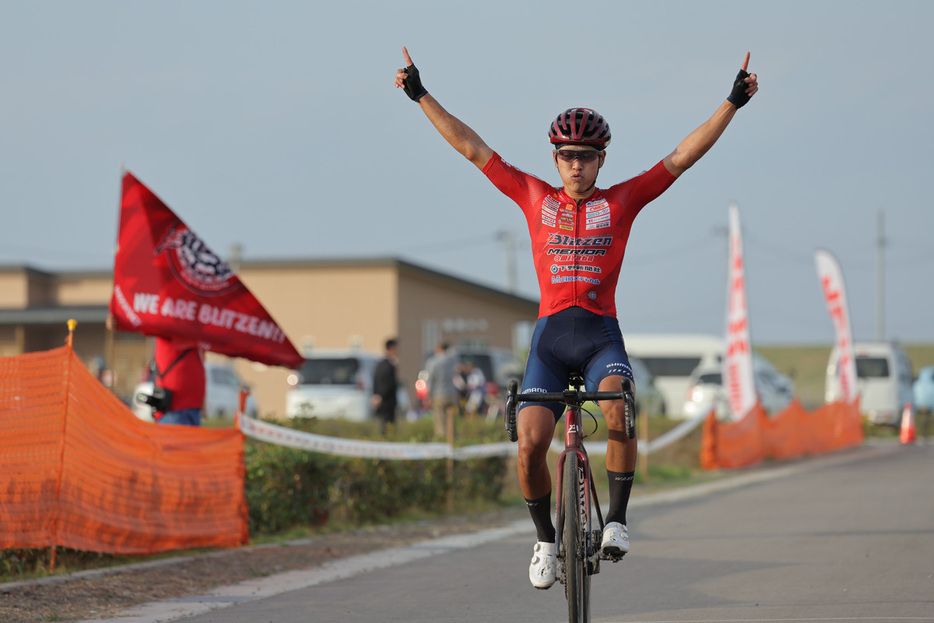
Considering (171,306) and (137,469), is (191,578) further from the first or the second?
(171,306)

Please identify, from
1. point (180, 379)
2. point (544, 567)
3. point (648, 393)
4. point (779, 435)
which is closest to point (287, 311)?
point (648, 393)

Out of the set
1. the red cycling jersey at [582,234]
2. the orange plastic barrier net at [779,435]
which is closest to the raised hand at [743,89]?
the red cycling jersey at [582,234]

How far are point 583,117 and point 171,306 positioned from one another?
5315mm

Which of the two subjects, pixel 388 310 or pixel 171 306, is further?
pixel 388 310

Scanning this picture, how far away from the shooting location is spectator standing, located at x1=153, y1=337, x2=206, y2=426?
9.69 meters

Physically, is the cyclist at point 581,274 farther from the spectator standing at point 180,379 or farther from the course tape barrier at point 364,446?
the spectator standing at point 180,379

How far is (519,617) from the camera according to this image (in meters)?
6.47

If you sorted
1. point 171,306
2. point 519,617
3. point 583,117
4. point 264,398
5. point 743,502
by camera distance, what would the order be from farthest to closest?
1. point 264,398
2. point 743,502
3. point 171,306
4. point 519,617
5. point 583,117

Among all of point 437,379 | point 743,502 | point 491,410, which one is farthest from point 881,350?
point 743,502

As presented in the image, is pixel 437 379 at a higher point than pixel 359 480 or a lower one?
higher

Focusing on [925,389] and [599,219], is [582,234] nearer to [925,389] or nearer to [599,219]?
[599,219]

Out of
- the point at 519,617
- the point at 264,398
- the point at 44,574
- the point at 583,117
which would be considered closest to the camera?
the point at 583,117

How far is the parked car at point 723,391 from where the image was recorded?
32.6 metres

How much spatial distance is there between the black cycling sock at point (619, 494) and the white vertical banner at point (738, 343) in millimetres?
16909
